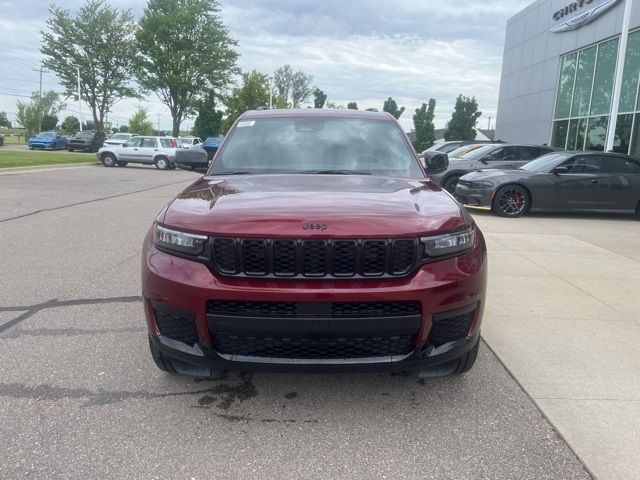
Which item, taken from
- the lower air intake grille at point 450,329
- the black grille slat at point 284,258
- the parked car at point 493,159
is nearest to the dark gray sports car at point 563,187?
the parked car at point 493,159

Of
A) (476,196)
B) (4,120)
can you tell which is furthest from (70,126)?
(476,196)

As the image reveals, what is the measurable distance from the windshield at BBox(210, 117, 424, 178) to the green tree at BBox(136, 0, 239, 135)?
4495cm

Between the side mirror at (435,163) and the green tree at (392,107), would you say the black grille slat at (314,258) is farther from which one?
the green tree at (392,107)

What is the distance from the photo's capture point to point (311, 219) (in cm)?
259

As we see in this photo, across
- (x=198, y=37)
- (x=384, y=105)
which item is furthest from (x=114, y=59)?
(x=384, y=105)

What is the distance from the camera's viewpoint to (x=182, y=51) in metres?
46.0

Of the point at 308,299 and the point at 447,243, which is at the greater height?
the point at 447,243

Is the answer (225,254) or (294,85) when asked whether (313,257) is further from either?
(294,85)

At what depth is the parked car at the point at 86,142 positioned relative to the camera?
38.8 metres

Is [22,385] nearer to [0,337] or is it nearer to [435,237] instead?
[0,337]

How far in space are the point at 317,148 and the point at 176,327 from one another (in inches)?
76.1

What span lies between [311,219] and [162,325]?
3.22 feet

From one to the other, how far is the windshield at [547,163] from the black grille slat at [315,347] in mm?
9470

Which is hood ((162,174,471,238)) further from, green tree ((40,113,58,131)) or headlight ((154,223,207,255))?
green tree ((40,113,58,131))
